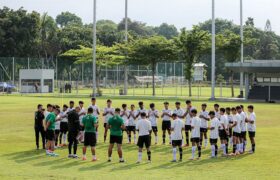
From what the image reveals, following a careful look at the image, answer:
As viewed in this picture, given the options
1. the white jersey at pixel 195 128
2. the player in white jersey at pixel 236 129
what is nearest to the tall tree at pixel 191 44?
the player in white jersey at pixel 236 129

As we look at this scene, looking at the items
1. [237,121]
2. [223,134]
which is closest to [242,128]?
[237,121]

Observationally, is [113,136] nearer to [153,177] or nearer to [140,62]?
[153,177]

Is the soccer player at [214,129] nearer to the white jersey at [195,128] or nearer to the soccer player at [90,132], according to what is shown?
the white jersey at [195,128]

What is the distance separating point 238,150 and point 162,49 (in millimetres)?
50963

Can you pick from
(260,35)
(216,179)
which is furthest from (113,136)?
(260,35)

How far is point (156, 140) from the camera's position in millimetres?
25453

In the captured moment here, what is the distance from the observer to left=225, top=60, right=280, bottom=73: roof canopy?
60.5 m

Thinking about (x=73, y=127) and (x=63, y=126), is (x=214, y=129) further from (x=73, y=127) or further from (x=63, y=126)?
(x=63, y=126)

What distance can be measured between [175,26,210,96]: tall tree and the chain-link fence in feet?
16.9

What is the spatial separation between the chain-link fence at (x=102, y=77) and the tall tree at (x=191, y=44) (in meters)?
5.14

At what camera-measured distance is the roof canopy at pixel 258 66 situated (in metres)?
60.5

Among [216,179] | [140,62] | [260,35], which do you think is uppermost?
[260,35]

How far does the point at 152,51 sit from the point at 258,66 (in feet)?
53.9

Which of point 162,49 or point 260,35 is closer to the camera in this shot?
point 162,49
